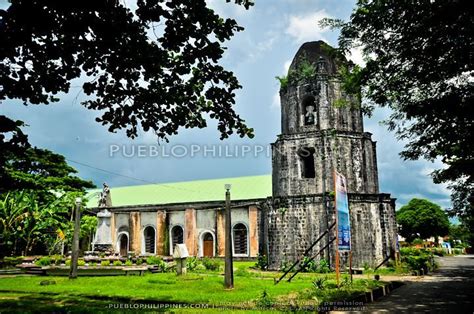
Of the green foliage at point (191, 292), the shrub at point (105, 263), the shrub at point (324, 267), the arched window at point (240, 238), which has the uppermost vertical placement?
the arched window at point (240, 238)

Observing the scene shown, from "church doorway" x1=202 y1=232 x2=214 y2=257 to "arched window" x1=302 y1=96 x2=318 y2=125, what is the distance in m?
11.8

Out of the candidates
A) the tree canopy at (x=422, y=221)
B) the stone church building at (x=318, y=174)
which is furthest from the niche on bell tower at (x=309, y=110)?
the tree canopy at (x=422, y=221)

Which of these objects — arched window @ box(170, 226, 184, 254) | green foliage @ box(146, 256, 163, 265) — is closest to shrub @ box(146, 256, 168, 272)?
green foliage @ box(146, 256, 163, 265)

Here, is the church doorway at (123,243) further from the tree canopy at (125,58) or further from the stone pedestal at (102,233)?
the tree canopy at (125,58)

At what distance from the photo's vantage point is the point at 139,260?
63.4 ft

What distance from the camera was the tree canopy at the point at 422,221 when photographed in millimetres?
49625

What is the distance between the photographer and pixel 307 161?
21281 millimetres

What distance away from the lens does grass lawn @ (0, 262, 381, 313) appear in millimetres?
8320

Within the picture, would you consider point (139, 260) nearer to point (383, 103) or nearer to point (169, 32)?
point (383, 103)

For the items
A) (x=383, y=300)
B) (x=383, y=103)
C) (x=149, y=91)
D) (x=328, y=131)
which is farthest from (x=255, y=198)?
(x=149, y=91)

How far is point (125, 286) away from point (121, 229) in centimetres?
2001

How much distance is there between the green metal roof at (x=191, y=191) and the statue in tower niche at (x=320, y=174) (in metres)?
6.59

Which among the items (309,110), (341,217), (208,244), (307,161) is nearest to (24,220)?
(208,244)

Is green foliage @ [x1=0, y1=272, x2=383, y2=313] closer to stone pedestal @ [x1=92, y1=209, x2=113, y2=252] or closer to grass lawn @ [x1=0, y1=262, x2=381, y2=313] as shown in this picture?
grass lawn @ [x1=0, y1=262, x2=381, y2=313]
